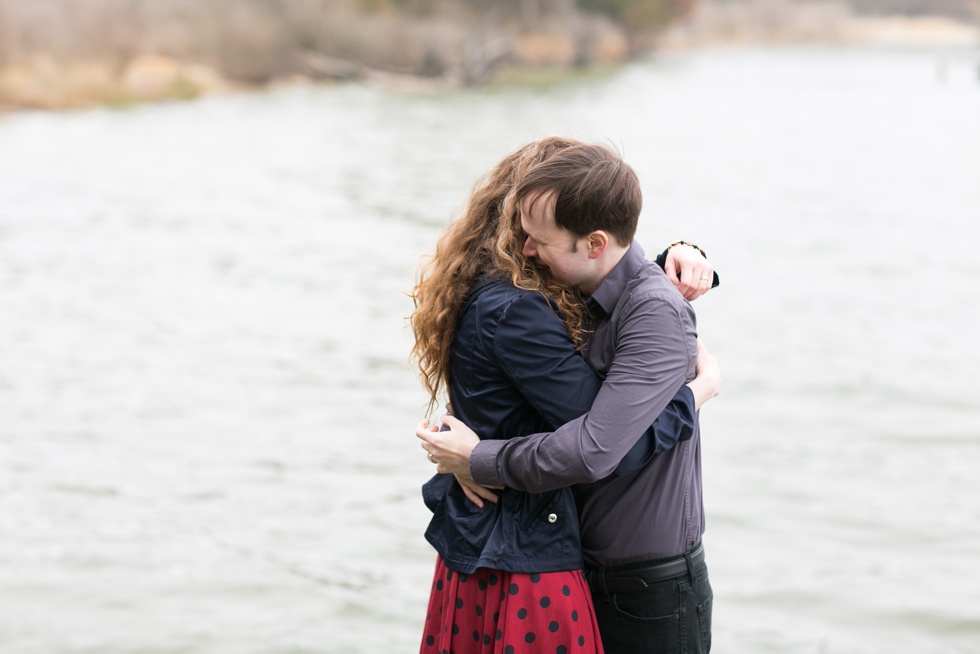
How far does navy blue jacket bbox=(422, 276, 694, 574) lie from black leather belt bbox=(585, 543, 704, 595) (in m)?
0.09

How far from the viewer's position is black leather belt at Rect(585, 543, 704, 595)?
261 centimetres

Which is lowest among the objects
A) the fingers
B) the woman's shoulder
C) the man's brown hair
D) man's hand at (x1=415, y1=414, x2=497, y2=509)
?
man's hand at (x1=415, y1=414, x2=497, y2=509)

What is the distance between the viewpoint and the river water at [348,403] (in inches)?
205

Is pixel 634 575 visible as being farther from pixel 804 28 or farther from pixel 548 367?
pixel 804 28

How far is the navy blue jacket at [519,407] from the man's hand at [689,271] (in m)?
0.30

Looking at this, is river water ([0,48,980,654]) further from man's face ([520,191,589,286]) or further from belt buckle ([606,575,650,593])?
belt buckle ([606,575,650,593])

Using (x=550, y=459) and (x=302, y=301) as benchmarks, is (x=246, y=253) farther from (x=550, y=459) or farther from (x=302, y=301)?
(x=550, y=459)

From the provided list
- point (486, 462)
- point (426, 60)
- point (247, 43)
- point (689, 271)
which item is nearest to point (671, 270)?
point (689, 271)

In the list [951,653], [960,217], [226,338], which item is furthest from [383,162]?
[951,653]

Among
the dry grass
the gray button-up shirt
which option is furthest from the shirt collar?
the dry grass

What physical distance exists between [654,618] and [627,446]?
1.50 ft

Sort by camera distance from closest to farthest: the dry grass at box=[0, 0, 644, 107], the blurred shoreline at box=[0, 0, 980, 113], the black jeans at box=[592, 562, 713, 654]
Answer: the black jeans at box=[592, 562, 713, 654], the blurred shoreline at box=[0, 0, 980, 113], the dry grass at box=[0, 0, 644, 107]

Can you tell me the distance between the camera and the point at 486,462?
2523 millimetres

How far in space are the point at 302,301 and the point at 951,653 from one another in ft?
24.9
